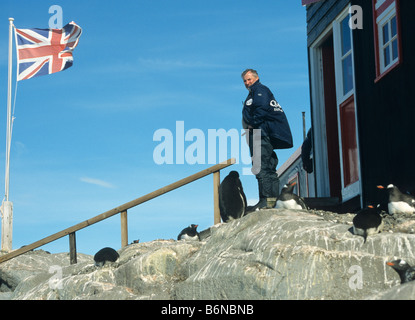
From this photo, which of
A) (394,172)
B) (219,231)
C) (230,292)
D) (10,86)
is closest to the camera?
(230,292)

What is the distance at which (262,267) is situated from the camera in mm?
8125

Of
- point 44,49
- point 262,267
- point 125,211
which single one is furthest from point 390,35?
point 44,49

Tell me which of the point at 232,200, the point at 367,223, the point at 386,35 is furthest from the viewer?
the point at 232,200

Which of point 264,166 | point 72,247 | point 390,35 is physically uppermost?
point 390,35

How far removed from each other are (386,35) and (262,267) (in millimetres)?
4916

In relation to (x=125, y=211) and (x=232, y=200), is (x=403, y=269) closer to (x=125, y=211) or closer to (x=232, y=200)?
(x=232, y=200)

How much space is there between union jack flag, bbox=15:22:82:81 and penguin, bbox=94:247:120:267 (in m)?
9.14

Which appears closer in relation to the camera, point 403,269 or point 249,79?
point 403,269

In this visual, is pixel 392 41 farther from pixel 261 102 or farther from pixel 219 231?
pixel 219 231

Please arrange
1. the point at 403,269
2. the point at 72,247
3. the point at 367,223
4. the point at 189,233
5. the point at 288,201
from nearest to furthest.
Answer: the point at 403,269 < the point at 367,223 < the point at 288,201 < the point at 72,247 < the point at 189,233

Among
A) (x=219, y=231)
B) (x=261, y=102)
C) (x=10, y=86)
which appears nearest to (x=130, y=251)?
(x=219, y=231)

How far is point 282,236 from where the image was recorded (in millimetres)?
8695

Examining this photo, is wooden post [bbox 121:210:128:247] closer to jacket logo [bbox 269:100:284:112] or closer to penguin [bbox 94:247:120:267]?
penguin [bbox 94:247:120:267]
